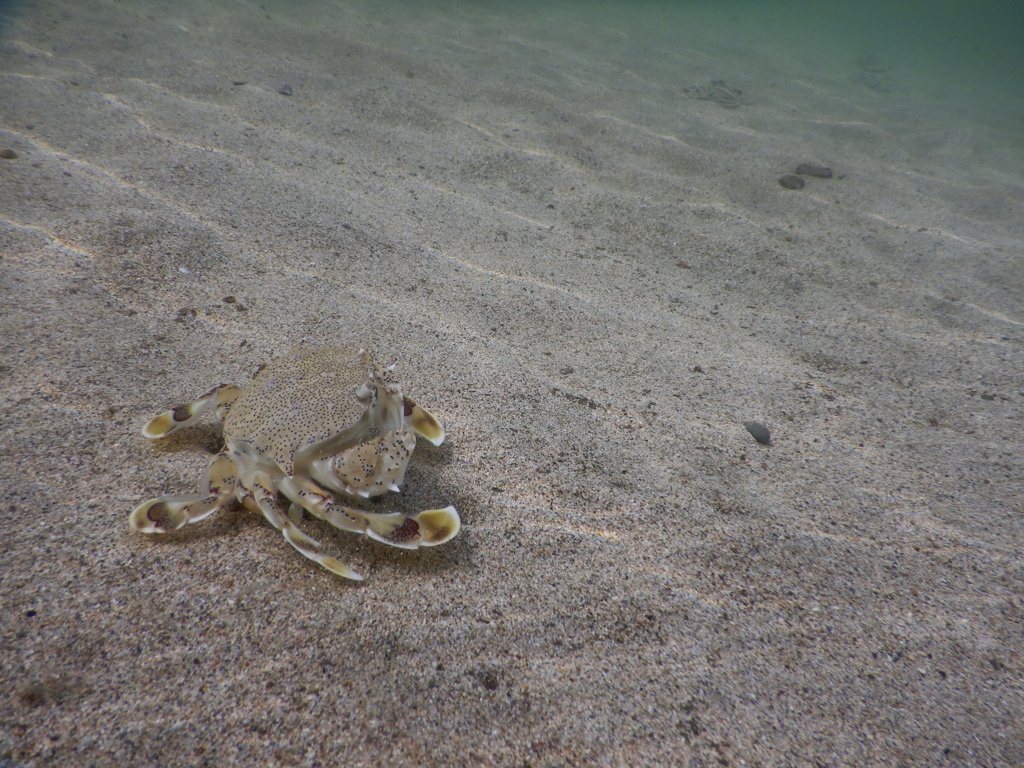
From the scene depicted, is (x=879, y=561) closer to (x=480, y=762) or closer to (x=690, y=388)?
(x=690, y=388)

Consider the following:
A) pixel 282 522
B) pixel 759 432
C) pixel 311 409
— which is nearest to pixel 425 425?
pixel 311 409

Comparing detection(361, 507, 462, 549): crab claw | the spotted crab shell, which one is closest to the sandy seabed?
detection(361, 507, 462, 549): crab claw

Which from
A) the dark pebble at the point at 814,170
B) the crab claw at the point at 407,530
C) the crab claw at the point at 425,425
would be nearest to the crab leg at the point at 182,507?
the crab claw at the point at 407,530

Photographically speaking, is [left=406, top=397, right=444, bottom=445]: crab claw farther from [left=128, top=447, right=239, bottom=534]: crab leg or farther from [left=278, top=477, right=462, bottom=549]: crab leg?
[left=128, top=447, right=239, bottom=534]: crab leg

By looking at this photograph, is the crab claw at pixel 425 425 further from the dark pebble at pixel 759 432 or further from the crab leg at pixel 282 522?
the dark pebble at pixel 759 432

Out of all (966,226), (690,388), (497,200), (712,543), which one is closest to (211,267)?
(497,200)
